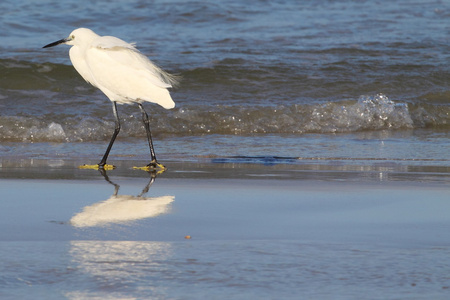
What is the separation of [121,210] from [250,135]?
451cm

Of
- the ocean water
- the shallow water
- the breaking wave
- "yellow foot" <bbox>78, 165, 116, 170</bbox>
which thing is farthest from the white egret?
the breaking wave

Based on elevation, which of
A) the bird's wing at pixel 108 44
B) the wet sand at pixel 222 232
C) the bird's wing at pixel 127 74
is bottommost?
the wet sand at pixel 222 232

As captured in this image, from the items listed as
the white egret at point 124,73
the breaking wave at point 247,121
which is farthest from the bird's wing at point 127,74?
the breaking wave at point 247,121

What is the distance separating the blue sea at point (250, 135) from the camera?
286cm

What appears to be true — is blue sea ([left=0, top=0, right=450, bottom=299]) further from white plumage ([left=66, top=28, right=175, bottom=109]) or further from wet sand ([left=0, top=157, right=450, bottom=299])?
white plumage ([left=66, top=28, right=175, bottom=109])

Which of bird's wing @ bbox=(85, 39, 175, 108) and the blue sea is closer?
the blue sea

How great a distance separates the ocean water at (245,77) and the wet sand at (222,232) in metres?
1.57

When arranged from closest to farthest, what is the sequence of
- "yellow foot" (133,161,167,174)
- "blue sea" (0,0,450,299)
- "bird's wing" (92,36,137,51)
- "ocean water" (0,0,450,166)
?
"blue sea" (0,0,450,299) → "yellow foot" (133,161,167,174) → "bird's wing" (92,36,137,51) → "ocean water" (0,0,450,166)

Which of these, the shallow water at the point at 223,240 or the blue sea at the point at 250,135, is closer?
the shallow water at the point at 223,240

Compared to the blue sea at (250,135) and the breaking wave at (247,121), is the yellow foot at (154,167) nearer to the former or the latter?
the blue sea at (250,135)

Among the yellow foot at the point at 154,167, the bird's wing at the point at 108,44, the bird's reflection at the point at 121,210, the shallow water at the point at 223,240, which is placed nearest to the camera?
the shallow water at the point at 223,240

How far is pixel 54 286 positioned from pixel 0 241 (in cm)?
72

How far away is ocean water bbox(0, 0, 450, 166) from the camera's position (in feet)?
26.2

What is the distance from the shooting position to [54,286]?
2.70m
